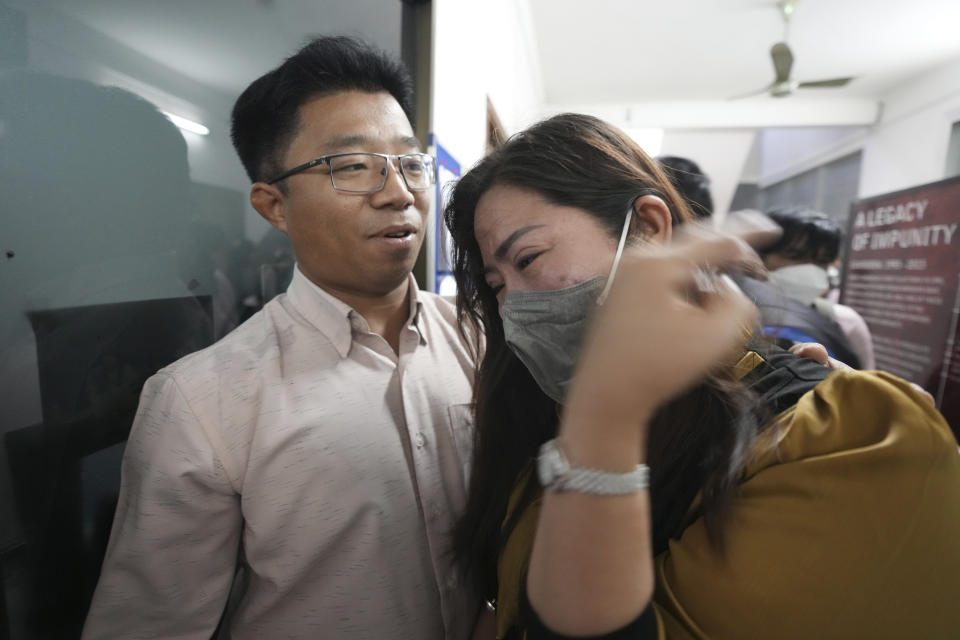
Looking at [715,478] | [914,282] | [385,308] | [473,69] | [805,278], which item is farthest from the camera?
[914,282]

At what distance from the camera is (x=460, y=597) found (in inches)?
38.7

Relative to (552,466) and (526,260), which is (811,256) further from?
(552,466)

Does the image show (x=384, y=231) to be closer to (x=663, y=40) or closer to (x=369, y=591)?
(x=369, y=591)

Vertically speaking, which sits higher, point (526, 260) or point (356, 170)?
point (356, 170)

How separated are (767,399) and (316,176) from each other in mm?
906

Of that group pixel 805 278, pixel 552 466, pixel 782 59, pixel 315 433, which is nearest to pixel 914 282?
pixel 805 278

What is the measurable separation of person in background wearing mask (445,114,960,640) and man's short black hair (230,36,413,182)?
22.4 inches

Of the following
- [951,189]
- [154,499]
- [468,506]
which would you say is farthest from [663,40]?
[154,499]

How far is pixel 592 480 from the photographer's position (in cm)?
49

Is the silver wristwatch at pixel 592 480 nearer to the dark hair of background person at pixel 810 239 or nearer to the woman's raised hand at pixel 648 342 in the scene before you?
the woman's raised hand at pixel 648 342

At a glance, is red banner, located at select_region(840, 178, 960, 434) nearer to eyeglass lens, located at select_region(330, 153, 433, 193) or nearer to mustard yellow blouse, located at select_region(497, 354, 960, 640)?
mustard yellow blouse, located at select_region(497, 354, 960, 640)

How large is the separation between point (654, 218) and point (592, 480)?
1.71 feet

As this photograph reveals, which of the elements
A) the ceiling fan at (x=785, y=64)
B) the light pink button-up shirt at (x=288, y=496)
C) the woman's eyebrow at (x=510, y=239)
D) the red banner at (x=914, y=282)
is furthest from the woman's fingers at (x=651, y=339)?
the ceiling fan at (x=785, y=64)

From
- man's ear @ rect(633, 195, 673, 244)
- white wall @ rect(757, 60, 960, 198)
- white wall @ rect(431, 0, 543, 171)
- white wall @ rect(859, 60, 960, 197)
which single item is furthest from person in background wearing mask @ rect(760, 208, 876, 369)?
white wall @ rect(757, 60, 960, 198)
